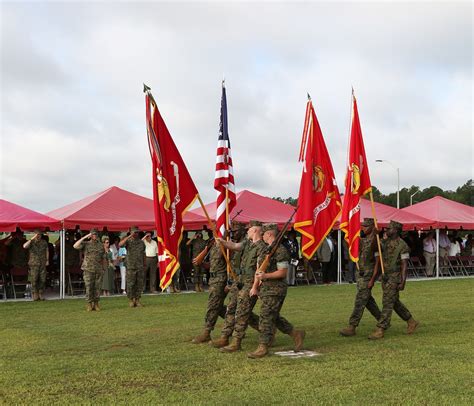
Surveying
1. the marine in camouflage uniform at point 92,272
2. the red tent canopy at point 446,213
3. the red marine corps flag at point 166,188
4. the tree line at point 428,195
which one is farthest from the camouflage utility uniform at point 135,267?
the tree line at point 428,195

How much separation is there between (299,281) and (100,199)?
25.0 feet

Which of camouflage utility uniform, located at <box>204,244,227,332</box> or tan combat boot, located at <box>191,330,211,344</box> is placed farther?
camouflage utility uniform, located at <box>204,244,227,332</box>

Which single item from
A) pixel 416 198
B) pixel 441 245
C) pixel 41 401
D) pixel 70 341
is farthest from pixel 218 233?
pixel 416 198

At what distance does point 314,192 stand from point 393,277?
1.92 m

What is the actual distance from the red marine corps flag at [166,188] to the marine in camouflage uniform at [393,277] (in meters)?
3.24

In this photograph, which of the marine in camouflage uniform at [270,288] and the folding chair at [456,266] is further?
the folding chair at [456,266]

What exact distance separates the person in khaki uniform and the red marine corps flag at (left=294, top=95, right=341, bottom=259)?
331 inches

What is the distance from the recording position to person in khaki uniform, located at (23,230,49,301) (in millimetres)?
16047

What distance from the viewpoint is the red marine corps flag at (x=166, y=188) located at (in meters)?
9.45

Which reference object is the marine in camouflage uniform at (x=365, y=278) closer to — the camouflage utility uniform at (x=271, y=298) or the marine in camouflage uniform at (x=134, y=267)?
the camouflage utility uniform at (x=271, y=298)

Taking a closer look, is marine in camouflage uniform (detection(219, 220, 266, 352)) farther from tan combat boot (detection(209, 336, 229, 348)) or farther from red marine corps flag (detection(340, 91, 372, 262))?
red marine corps flag (detection(340, 91, 372, 262))

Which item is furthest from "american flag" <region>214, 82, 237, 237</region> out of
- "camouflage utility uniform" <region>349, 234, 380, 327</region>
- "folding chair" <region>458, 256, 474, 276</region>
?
"folding chair" <region>458, 256, 474, 276</region>

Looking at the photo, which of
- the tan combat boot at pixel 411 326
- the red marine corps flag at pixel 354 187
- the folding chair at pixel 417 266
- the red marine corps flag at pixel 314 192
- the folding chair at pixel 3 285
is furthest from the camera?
the folding chair at pixel 417 266

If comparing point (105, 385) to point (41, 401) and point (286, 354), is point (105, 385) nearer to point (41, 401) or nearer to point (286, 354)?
point (41, 401)
